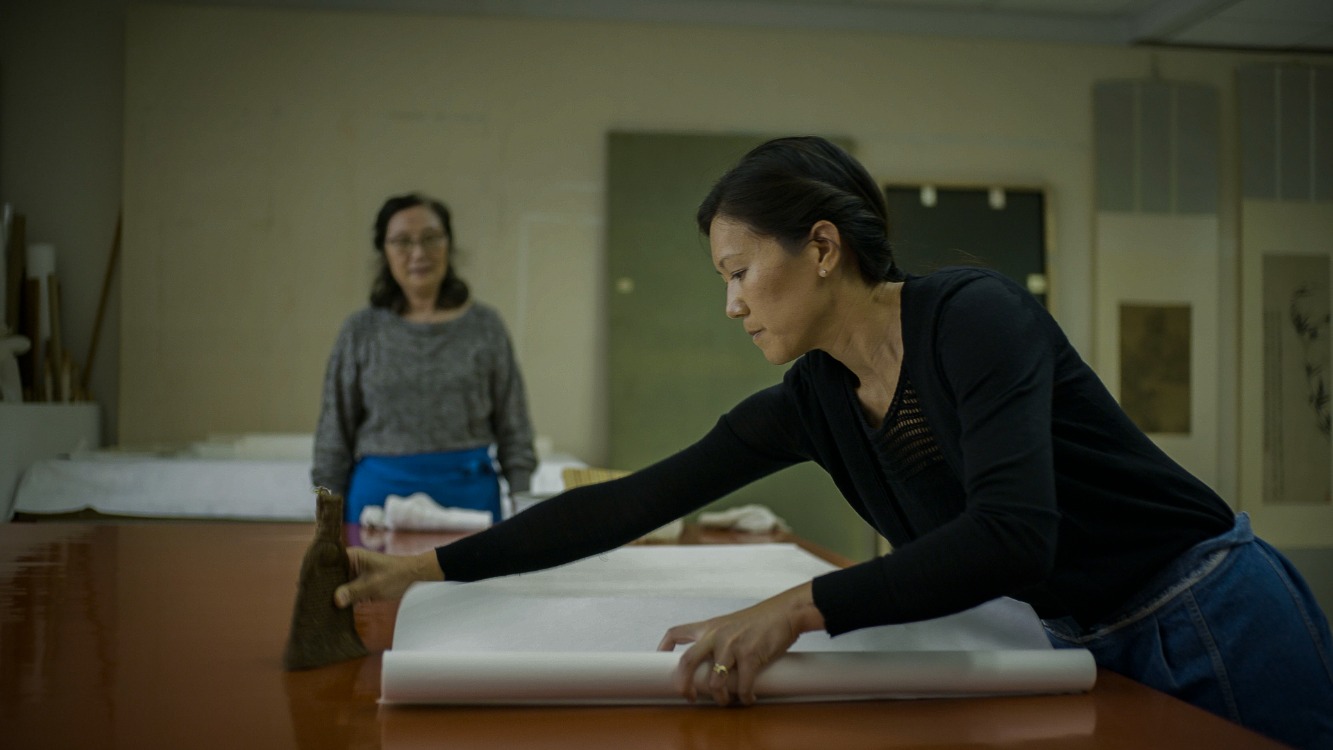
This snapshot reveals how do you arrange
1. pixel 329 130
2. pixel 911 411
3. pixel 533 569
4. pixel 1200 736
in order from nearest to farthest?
pixel 1200 736 < pixel 911 411 < pixel 533 569 < pixel 329 130

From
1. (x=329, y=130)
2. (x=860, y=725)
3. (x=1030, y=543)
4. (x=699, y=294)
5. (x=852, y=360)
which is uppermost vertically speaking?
(x=329, y=130)

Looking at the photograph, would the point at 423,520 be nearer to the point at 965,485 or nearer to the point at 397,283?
the point at 397,283

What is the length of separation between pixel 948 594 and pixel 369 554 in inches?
24.5

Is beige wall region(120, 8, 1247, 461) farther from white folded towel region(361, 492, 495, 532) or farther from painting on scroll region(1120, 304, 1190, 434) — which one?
white folded towel region(361, 492, 495, 532)

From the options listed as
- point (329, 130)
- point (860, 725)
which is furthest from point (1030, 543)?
point (329, 130)

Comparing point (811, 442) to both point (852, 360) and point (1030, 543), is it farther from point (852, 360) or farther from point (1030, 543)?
point (1030, 543)

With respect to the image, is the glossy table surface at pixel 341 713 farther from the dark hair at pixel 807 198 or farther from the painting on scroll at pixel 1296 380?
the painting on scroll at pixel 1296 380

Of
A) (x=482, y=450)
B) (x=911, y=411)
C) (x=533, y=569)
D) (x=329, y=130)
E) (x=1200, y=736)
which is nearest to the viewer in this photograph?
(x=1200, y=736)

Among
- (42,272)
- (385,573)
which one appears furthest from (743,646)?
(42,272)

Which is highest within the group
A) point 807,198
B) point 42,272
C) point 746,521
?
point 42,272

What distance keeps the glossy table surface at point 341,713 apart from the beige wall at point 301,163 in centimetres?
395

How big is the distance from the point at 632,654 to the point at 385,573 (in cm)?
41

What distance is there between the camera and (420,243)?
276 centimetres

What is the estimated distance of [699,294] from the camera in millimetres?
5082
